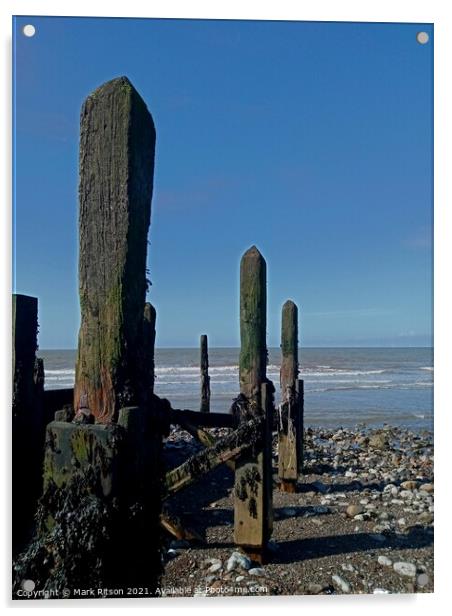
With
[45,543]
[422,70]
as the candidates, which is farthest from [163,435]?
[422,70]

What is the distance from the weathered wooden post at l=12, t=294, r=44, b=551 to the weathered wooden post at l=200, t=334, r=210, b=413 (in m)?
8.61

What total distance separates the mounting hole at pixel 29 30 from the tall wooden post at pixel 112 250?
66.0 inches

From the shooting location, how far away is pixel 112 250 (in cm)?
269

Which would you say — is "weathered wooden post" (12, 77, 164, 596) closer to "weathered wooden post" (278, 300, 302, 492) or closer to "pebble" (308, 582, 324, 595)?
"pebble" (308, 582, 324, 595)

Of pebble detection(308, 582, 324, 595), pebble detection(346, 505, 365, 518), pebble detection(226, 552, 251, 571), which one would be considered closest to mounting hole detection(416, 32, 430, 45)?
pebble detection(308, 582, 324, 595)

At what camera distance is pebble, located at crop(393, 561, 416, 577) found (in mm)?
4398

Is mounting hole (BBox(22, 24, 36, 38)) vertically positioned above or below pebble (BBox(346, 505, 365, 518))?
above

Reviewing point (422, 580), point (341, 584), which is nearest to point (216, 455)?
point (341, 584)

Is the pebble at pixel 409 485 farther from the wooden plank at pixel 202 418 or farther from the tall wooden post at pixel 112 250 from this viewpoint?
the tall wooden post at pixel 112 250

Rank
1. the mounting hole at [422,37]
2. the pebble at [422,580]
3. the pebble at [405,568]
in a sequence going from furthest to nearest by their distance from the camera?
the pebble at [405,568]
the mounting hole at [422,37]
the pebble at [422,580]

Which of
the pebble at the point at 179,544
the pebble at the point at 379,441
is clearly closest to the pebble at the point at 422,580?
the pebble at the point at 179,544

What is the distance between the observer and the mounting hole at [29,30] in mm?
4000

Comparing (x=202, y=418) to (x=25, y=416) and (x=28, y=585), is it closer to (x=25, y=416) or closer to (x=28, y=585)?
(x=25, y=416)

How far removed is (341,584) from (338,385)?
16066mm
